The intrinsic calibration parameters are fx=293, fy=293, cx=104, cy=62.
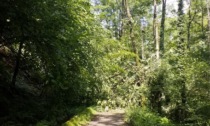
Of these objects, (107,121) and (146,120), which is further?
(107,121)

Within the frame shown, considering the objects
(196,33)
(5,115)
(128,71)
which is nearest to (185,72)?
(128,71)

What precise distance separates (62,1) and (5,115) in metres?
5.82

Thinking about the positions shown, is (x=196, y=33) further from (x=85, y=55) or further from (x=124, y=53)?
(x=85, y=55)

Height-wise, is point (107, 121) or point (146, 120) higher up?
point (146, 120)

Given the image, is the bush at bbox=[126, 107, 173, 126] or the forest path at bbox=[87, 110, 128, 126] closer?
the bush at bbox=[126, 107, 173, 126]

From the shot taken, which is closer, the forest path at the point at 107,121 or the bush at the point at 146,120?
the bush at the point at 146,120

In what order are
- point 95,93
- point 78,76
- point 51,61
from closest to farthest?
point 51,61
point 78,76
point 95,93

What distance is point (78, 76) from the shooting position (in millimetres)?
12633

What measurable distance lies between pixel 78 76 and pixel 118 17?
1176 inches

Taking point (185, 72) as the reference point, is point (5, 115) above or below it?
below

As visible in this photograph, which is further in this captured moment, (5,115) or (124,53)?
(124,53)

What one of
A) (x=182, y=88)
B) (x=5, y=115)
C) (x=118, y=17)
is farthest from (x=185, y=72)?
(x=118, y=17)

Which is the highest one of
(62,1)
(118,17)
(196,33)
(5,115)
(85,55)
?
(118,17)

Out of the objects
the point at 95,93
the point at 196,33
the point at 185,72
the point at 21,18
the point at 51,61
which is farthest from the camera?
the point at 196,33
